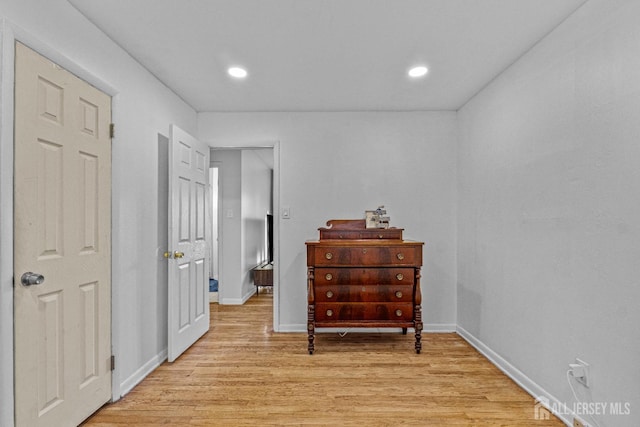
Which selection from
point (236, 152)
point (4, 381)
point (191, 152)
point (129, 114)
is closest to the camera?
point (4, 381)

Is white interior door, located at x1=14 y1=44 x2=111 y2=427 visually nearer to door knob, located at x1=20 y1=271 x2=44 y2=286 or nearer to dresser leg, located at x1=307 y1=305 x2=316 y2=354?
door knob, located at x1=20 y1=271 x2=44 y2=286

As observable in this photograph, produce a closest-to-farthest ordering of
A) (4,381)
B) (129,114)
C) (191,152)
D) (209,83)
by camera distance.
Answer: (4,381) < (129,114) < (209,83) < (191,152)

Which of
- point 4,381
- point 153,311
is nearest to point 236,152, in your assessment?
point 153,311

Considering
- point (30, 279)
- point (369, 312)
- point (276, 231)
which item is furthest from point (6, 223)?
point (369, 312)

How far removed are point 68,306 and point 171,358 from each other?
3.79 ft

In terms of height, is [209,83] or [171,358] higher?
[209,83]

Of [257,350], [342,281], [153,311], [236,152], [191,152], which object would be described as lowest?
[257,350]

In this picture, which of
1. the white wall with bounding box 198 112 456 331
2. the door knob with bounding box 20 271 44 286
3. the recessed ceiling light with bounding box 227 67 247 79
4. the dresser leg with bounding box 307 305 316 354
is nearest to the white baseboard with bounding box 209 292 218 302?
the white wall with bounding box 198 112 456 331

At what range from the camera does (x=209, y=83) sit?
2830mm

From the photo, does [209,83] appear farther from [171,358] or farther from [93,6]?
[171,358]

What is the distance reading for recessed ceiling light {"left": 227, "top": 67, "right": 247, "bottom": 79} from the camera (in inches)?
101

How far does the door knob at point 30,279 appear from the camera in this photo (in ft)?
4.87

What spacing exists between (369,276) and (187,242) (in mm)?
1635

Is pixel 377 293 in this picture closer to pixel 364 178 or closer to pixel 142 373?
pixel 364 178
